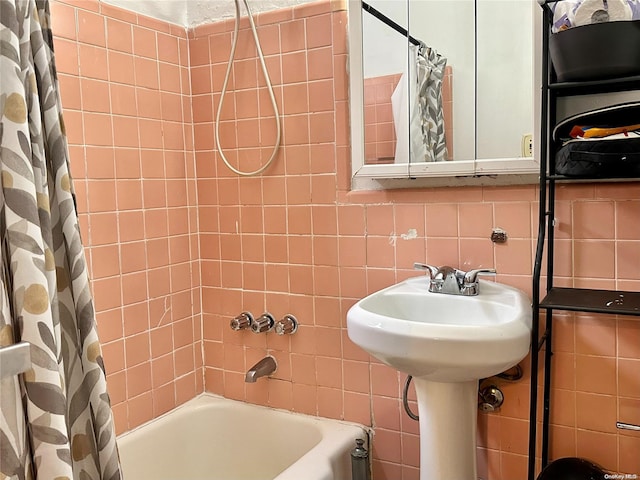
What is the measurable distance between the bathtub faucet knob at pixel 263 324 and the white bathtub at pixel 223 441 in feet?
0.90

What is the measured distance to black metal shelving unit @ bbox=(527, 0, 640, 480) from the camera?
1323mm

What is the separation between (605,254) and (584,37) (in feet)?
1.75

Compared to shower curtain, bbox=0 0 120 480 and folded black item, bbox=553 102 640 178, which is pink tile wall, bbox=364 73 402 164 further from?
shower curtain, bbox=0 0 120 480

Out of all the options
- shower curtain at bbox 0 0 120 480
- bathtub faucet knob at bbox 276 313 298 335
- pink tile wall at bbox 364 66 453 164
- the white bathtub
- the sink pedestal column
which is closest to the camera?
shower curtain at bbox 0 0 120 480

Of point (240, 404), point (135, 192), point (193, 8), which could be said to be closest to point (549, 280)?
point (240, 404)

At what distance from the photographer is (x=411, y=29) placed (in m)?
1.66

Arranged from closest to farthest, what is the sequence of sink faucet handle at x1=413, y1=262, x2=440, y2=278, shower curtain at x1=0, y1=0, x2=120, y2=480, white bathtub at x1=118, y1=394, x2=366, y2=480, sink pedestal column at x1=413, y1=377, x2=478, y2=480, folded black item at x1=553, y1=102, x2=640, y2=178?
shower curtain at x1=0, y1=0, x2=120, y2=480 < folded black item at x1=553, y1=102, x2=640, y2=178 < sink pedestal column at x1=413, y1=377, x2=478, y2=480 < sink faucet handle at x1=413, y1=262, x2=440, y2=278 < white bathtub at x1=118, y1=394, x2=366, y2=480

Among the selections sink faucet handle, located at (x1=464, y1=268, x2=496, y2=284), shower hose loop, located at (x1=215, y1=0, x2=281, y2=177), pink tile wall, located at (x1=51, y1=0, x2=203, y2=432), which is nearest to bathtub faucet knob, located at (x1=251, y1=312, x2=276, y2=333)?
pink tile wall, located at (x1=51, y1=0, x2=203, y2=432)

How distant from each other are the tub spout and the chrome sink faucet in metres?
0.60

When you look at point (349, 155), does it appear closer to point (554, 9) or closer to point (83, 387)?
point (554, 9)

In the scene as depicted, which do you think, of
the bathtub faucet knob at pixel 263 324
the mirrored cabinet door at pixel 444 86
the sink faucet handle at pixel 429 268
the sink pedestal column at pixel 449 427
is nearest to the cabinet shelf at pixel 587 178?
the mirrored cabinet door at pixel 444 86

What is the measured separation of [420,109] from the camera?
1.66 metres

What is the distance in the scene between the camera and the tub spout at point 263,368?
1808mm

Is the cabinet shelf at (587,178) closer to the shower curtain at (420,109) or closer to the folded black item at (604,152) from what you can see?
the folded black item at (604,152)
